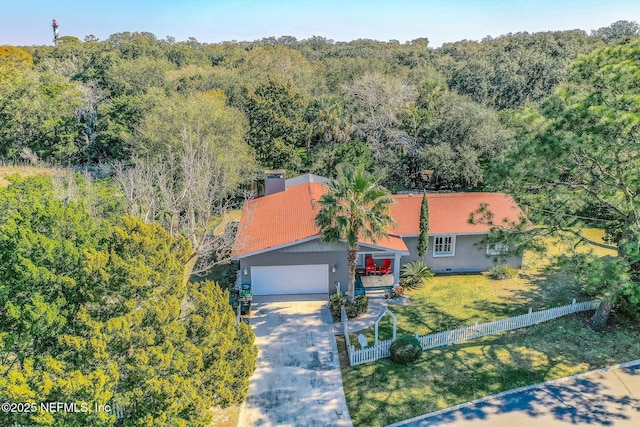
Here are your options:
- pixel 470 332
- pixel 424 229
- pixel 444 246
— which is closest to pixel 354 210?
pixel 424 229

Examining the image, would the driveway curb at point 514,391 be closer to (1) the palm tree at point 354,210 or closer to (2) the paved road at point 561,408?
(2) the paved road at point 561,408

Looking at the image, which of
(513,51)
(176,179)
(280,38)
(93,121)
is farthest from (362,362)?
(280,38)

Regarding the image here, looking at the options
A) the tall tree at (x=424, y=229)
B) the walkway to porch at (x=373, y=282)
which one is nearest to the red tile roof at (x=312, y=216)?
the tall tree at (x=424, y=229)

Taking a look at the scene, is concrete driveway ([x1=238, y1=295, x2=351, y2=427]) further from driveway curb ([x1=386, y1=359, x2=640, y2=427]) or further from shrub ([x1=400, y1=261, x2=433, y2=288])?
shrub ([x1=400, y1=261, x2=433, y2=288])

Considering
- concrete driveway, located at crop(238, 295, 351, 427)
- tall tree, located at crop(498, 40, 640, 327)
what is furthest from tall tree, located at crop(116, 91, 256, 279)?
tall tree, located at crop(498, 40, 640, 327)

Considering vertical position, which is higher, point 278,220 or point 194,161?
point 194,161

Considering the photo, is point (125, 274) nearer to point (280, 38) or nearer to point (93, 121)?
point (93, 121)

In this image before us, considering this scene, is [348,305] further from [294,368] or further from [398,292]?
[294,368]
